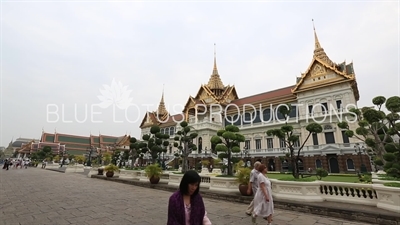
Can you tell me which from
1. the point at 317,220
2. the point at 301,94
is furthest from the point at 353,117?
the point at 317,220

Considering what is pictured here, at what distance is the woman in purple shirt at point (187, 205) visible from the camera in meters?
2.03

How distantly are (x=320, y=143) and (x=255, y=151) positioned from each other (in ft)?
26.6

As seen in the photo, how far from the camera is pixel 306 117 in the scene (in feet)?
80.3

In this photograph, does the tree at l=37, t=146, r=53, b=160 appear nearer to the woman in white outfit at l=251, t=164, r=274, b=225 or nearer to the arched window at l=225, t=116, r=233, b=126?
the arched window at l=225, t=116, r=233, b=126

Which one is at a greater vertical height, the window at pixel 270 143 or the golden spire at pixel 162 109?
the golden spire at pixel 162 109

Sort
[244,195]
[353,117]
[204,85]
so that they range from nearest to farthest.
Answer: [244,195] → [353,117] → [204,85]

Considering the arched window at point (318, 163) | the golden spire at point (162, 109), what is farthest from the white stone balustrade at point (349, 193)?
the golden spire at point (162, 109)

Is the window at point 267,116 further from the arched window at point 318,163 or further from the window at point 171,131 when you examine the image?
the window at point 171,131

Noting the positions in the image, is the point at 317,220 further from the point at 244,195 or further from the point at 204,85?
the point at 204,85

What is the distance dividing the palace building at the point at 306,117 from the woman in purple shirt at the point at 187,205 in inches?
623

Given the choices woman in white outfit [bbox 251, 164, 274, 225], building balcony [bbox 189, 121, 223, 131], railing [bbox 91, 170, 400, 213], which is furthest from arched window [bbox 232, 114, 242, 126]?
woman in white outfit [bbox 251, 164, 274, 225]

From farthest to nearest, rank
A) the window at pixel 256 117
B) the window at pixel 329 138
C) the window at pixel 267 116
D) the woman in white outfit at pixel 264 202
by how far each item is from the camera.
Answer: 1. the window at pixel 256 117
2. the window at pixel 267 116
3. the window at pixel 329 138
4. the woman in white outfit at pixel 264 202

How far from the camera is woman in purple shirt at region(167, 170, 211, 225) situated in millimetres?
2027

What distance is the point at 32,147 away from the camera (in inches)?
2189
